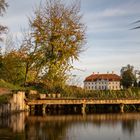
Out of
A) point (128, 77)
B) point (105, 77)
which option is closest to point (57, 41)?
point (128, 77)

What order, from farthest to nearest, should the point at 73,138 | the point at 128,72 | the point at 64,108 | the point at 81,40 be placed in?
the point at 128,72
the point at 81,40
the point at 64,108
the point at 73,138

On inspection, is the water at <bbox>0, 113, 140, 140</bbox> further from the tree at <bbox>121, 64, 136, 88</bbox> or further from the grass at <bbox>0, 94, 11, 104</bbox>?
the tree at <bbox>121, 64, 136, 88</bbox>

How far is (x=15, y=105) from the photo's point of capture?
41.6 m

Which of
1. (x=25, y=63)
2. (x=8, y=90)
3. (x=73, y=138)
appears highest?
(x=25, y=63)

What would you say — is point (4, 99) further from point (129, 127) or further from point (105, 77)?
point (105, 77)

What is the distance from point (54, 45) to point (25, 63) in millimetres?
5918

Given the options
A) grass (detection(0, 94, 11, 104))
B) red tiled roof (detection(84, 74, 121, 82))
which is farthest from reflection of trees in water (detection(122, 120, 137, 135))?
red tiled roof (detection(84, 74, 121, 82))

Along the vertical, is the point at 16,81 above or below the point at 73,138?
above

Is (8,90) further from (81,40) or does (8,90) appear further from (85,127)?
(85,127)

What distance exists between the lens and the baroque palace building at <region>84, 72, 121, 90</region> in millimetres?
184125

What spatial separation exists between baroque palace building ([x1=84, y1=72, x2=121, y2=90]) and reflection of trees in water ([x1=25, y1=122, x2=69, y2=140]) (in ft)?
491

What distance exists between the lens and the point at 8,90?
156 ft

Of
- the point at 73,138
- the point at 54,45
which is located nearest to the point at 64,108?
the point at 54,45

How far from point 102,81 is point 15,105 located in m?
150
